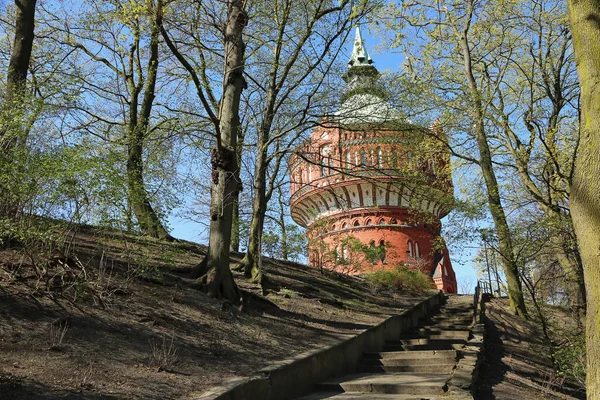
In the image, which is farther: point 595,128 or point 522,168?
point 522,168

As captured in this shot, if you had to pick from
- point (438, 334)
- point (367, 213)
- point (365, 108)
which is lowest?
point (438, 334)

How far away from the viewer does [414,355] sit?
30.0 feet

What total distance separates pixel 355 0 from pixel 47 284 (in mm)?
8526

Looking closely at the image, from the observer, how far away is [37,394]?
4262 mm

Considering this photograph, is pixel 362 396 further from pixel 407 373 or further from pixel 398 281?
pixel 398 281

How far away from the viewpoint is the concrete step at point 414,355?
8.75 meters

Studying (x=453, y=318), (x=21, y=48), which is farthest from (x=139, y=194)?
(x=453, y=318)

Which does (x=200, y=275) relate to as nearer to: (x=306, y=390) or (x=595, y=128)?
(x=306, y=390)

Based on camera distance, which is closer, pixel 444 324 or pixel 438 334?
pixel 438 334

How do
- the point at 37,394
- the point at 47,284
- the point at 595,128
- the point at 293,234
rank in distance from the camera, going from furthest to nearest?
the point at 293,234 → the point at 47,284 → the point at 595,128 → the point at 37,394

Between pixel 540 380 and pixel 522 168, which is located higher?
pixel 522 168

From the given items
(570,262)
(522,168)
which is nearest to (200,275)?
(570,262)

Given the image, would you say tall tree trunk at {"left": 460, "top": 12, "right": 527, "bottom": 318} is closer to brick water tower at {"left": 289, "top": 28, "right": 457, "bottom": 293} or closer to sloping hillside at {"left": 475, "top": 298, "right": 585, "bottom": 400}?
sloping hillside at {"left": 475, "top": 298, "right": 585, "bottom": 400}

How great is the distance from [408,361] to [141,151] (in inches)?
311
